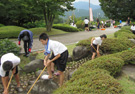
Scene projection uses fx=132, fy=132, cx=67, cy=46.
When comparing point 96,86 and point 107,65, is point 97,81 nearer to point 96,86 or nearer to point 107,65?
point 96,86

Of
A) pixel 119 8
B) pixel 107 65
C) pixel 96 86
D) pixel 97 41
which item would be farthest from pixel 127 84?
pixel 119 8

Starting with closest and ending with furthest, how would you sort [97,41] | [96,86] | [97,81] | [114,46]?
[96,86]
[97,81]
[97,41]
[114,46]

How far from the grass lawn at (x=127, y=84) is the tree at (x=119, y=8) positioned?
25.0 metres

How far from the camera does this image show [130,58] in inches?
173

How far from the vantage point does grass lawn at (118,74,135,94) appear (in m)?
2.85

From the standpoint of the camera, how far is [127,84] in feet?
10.5

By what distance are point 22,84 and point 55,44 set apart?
2.35 metres

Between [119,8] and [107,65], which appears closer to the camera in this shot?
[107,65]

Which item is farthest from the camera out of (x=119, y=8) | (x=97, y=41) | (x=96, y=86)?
(x=119, y=8)

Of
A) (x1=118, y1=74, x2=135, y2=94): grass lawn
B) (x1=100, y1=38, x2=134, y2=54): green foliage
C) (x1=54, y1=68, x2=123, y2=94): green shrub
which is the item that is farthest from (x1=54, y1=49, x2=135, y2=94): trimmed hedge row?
(x1=100, y1=38, x2=134, y2=54): green foliage

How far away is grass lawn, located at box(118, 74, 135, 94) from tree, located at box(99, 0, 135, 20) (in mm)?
24992

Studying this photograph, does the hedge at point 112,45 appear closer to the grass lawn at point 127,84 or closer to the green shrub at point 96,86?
the grass lawn at point 127,84

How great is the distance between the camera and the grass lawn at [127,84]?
2851mm

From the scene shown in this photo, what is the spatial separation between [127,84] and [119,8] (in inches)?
1078
